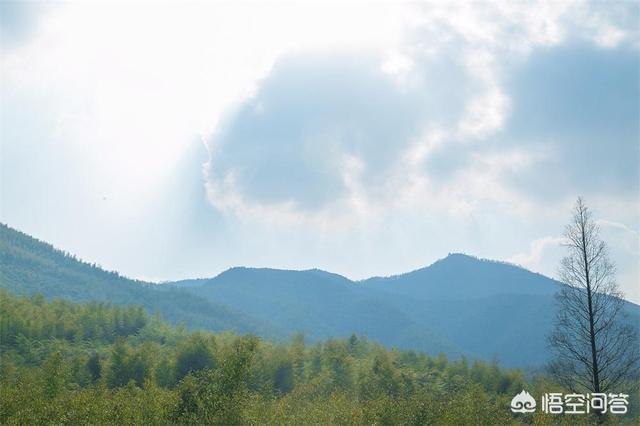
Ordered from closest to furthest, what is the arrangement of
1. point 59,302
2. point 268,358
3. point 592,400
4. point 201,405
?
1. point 592,400
2. point 201,405
3. point 268,358
4. point 59,302

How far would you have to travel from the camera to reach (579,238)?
2894 centimetres

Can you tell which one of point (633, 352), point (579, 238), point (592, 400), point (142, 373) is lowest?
point (142, 373)

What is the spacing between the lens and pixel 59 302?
405ft

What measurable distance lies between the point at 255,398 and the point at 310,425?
6.06 meters

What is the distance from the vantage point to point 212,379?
3256cm

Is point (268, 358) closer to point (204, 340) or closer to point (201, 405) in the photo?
point (204, 340)

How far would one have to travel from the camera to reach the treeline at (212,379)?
3027 cm

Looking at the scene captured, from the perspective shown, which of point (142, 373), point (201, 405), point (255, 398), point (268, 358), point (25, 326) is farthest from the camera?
point (25, 326)

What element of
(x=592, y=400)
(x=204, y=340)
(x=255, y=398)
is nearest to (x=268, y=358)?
(x=204, y=340)

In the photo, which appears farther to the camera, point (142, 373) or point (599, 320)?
point (142, 373)

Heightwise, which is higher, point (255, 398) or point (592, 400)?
point (592, 400)

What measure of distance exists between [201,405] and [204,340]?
45859mm

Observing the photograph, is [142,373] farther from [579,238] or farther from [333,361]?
[579,238]

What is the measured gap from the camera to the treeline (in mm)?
30266
